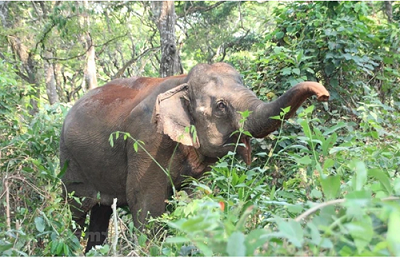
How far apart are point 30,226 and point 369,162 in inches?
76.2

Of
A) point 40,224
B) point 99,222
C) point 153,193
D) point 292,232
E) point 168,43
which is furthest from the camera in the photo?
point 168,43

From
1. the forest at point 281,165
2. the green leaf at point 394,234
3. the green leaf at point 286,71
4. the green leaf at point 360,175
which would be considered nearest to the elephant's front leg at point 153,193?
the forest at point 281,165

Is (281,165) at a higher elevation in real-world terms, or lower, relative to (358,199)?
lower

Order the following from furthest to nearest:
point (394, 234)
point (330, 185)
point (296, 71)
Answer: point (296, 71) → point (330, 185) → point (394, 234)

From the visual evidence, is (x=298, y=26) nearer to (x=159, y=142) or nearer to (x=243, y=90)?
(x=243, y=90)

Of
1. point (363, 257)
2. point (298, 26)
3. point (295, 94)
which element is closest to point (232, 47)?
point (298, 26)

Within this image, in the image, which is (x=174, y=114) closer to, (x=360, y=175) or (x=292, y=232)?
(x=360, y=175)

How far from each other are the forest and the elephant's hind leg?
0.21m

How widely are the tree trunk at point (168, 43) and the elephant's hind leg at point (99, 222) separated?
2.22m

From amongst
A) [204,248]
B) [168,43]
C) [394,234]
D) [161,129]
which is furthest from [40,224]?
[168,43]

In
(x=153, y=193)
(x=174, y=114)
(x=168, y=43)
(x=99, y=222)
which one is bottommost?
(x=99, y=222)

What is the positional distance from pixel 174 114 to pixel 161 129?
6.5 inches

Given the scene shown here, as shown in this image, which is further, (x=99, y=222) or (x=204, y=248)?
(x=99, y=222)

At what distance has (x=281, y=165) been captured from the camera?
495cm
